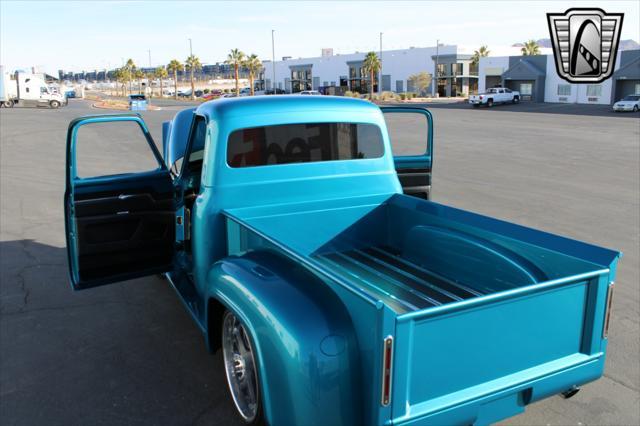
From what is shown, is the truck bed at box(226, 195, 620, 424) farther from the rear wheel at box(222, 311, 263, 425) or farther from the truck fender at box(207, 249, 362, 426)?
the rear wheel at box(222, 311, 263, 425)

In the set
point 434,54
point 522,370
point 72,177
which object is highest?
point 434,54

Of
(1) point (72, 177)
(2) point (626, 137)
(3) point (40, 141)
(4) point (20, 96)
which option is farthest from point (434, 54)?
(1) point (72, 177)

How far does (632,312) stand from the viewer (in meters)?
5.45

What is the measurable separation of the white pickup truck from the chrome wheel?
48631mm

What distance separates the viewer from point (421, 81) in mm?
74750

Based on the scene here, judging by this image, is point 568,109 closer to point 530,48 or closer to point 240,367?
point 530,48

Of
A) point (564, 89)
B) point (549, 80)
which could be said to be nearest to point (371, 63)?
point (549, 80)

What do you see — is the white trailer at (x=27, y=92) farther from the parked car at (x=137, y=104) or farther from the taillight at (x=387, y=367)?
the taillight at (x=387, y=367)

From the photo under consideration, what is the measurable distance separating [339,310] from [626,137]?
22830 millimetres

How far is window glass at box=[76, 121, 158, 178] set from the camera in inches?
563

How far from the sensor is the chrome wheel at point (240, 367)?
358 centimetres

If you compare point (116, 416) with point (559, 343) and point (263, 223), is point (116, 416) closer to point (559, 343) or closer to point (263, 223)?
point (263, 223)

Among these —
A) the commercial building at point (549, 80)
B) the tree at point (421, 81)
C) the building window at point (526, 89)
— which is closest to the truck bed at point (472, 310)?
the commercial building at point (549, 80)

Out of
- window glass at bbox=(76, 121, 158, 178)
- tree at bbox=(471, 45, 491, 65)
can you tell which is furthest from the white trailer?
tree at bbox=(471, 45, 491, 65)
